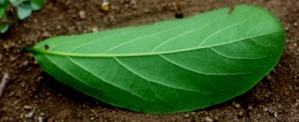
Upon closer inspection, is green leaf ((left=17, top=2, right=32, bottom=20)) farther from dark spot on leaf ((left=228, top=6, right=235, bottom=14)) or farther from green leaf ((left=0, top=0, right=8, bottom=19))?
dark spot on leaf ((left=228, top=6, right=235, bottom=14))

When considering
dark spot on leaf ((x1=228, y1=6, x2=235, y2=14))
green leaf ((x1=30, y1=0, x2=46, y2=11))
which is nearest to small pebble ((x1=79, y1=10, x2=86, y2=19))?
green leaf ((x1=30, y1=0, x2=46, y2=11))

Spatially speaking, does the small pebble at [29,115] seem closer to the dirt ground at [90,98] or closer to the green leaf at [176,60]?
the dirt ground at [90,98]

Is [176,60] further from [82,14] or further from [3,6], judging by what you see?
[3,6]

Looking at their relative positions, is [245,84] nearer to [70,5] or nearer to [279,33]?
[279,33]

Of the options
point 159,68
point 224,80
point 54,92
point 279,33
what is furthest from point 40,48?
point 279,33

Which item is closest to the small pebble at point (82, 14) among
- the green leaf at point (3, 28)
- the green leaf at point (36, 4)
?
the green leaf at point (36, 4)

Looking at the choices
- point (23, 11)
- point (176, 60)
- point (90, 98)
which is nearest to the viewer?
point (176, 60)

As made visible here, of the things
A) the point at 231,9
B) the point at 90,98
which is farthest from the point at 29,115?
the point at 231,9
